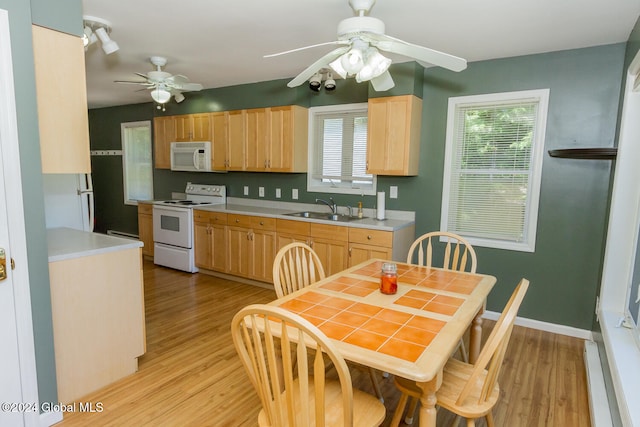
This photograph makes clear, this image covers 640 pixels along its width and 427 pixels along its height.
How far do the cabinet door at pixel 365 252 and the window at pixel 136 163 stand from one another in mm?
4112

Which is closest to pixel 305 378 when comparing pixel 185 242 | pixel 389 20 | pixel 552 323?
pixel 389 20

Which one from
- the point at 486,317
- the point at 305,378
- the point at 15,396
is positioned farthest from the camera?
the point at 486,317

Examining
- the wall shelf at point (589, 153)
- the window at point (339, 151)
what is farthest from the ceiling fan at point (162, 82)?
the wall shelf at point (589, 153)

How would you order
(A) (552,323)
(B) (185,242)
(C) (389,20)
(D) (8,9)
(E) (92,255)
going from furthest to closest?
(B) (185,242), (A) (552,323), (C) (389,20), (E) (92,255), (D) (8,9)

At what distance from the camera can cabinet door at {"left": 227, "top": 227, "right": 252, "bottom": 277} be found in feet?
14.6

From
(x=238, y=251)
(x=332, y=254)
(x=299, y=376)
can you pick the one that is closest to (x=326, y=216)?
(x=332, y=254)

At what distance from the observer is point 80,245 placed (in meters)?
2.35

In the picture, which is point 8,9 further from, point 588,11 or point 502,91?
point 502,91

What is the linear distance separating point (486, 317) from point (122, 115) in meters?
6.26

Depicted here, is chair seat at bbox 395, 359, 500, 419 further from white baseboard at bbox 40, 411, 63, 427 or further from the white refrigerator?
the white refrigerator

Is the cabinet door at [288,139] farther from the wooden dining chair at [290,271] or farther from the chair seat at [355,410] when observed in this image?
the chair seat at [355,410]

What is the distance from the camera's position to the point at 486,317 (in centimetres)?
359

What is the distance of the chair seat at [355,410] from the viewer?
1448mm

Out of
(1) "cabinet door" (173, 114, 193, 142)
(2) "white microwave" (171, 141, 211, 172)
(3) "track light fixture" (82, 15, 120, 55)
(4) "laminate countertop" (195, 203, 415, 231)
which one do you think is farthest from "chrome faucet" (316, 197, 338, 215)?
(3) "track light fixture" (82, 15, 120, 55)
